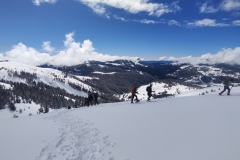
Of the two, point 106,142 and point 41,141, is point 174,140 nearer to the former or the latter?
point 106,142

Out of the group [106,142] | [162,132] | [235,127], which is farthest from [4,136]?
[235,127]

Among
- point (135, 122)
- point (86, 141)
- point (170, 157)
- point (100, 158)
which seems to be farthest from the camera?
point (135, 122)

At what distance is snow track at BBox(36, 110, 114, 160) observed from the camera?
14.1 metres

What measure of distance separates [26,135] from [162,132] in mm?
11460

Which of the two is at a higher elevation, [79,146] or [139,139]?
[139,139]

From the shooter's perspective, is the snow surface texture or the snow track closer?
the snow surface texture

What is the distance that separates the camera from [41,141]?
17984 millimetres

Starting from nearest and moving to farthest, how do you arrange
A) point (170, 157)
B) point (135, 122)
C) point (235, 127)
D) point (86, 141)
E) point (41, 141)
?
point (170, 157)
point (235, 127)
point (86, 141)
point (41, 141)
point (135, 122)

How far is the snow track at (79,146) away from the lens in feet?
46.1

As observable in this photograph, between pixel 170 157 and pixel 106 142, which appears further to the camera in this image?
pixel 106 142

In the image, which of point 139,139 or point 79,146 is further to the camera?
point 79,146

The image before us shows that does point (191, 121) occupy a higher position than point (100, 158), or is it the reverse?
point (191, 121)

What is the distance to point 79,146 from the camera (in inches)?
624

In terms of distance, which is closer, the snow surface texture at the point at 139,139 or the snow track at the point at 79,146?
the snow surface texture at the point at 139,139
